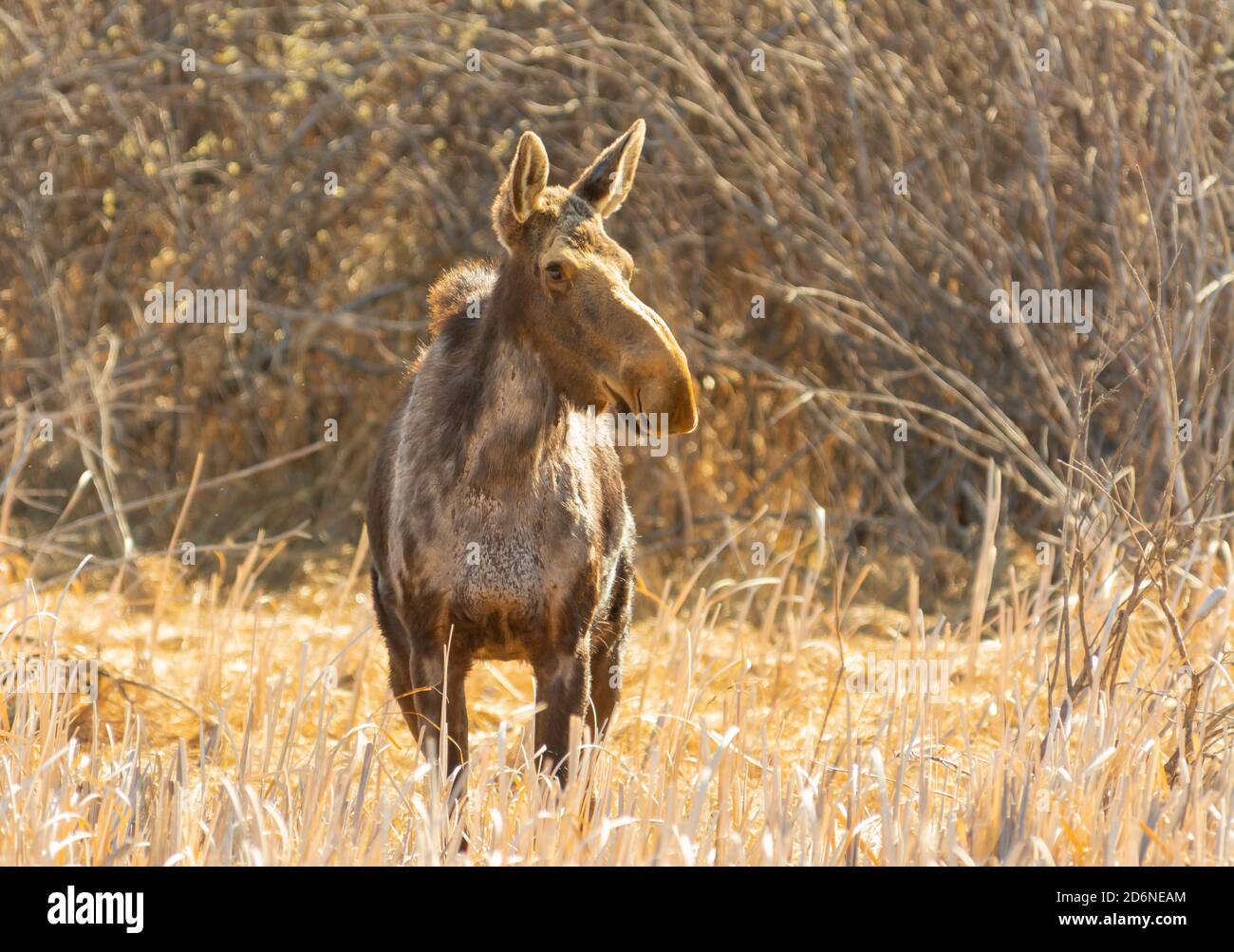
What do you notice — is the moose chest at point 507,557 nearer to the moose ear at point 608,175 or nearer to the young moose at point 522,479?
the young moose at point 522,479

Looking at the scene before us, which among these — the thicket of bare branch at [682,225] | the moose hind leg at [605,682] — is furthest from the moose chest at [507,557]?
the thicket of bare branch at [682,225]

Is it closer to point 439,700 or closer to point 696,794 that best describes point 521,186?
point 439,700

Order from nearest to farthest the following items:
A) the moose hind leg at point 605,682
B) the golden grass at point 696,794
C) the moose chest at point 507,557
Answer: the golden grass at point 696,794 → the moose chest at point 507,557 → the moose hind leg at point 605,682

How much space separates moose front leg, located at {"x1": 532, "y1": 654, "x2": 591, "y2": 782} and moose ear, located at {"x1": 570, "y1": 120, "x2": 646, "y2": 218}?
1.39 m

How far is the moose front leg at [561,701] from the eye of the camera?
5.01 metres

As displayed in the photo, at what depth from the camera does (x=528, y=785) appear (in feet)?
14.6

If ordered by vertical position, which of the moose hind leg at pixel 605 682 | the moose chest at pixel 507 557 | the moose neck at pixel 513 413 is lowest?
the moose hind leg at pixel 605 682

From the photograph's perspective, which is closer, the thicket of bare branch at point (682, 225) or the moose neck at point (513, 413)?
the moose neck at point (513, 413)

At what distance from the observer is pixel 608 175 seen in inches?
206

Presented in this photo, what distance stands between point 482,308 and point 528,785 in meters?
1.65

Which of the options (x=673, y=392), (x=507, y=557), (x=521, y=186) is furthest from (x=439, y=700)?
(x=521, y=186)

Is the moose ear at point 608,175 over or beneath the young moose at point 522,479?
over

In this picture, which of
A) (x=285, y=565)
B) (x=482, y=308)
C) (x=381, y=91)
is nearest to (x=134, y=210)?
(x=381, y=91)

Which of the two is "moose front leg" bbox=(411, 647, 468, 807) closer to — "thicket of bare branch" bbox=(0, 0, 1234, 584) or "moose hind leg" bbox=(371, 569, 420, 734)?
"moose hind leg" bbox=(371, 569, 420, 734)
